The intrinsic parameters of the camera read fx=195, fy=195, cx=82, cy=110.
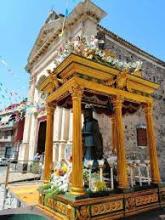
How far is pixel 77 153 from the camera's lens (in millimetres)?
4043

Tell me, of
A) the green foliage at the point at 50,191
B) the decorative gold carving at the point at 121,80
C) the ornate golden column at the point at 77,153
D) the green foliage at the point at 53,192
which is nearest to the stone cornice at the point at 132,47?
the decorative gold carving at the point at 121,80

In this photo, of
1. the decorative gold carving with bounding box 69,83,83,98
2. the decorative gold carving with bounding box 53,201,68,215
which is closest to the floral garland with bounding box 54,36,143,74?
the decorative gold carving with bounding box 69,83,83,98

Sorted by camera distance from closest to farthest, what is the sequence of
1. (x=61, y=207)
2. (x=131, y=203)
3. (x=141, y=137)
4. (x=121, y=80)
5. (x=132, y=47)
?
(x=61, y=207) < (x=131, y=203) < (x=121, y=80) < (x=141, y=137) < (x=132, y=47)

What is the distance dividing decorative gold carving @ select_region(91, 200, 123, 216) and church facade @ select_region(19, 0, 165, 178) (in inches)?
163

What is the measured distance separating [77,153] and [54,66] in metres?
6.66

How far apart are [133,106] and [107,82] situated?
6.12 feet

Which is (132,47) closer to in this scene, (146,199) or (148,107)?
(148,107)

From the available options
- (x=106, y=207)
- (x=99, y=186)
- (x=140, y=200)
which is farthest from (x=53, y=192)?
(x=140, y=200)

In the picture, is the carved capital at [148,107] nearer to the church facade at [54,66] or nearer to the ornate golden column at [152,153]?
the ornate golden column at [152,153]

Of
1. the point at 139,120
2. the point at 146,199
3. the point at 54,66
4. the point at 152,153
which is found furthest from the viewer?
the point at 139,120

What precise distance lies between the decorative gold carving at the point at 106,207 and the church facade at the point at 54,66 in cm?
415

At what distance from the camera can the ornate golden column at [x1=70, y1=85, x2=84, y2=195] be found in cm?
386

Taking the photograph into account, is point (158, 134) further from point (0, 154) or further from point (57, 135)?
point (0, 154)

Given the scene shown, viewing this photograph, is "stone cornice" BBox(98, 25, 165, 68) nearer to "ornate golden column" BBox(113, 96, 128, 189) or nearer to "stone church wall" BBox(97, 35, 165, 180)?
"stone church wall" BBox(97, 35, 165, 180)
